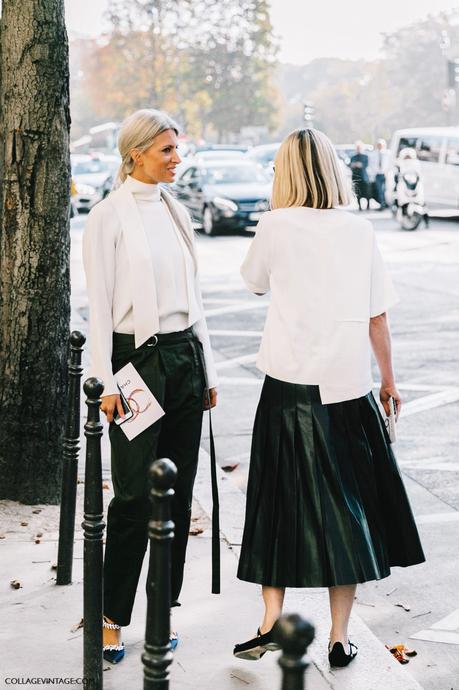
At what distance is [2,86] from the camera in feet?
19.2

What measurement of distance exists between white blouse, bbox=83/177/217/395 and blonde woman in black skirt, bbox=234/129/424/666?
12.3 inches

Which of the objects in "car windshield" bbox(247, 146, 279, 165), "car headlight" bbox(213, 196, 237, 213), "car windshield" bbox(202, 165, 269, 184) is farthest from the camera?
"car windshield" bbox(247, 146, 279, 165)

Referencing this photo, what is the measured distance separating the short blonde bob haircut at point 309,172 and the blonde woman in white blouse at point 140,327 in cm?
40

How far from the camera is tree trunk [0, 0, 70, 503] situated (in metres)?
5.78

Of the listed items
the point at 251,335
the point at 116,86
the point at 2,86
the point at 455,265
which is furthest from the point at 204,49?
the point at 2,86

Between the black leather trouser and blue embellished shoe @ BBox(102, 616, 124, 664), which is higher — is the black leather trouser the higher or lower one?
the higher one

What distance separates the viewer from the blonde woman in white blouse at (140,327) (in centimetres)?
407

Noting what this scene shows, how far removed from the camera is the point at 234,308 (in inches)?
572

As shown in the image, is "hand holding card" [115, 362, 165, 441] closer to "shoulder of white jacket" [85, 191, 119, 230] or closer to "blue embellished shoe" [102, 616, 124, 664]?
"shoulder of white jacket" [85, 191, 119, 230]

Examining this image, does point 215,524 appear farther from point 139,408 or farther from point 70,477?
point 70,477

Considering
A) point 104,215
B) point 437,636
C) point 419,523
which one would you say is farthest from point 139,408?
point 419,523

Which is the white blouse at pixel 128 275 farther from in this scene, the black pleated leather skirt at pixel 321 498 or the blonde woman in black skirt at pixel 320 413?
the black pleated leather skirt at pixel 321 498

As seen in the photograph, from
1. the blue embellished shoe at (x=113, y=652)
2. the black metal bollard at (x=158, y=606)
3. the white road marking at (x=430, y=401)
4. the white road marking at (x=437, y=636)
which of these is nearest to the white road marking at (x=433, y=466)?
the white road marking at (x=430, y=401)

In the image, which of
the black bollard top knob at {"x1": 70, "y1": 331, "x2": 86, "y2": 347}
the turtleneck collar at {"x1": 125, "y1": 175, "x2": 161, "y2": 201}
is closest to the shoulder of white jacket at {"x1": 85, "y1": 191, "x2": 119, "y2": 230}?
the turtleneck collar at {"x1": 125, "y1": 175, "x2": 161, "y2": 201}
